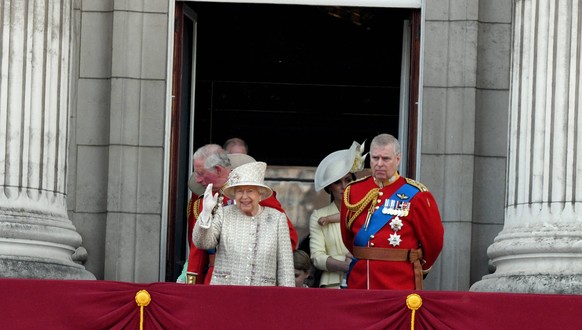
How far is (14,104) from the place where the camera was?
12.2 meters

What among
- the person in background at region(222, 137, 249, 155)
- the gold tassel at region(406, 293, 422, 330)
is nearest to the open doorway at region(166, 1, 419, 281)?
the person in background at region(222, 137, 249, 155)

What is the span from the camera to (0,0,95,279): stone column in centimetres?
1210

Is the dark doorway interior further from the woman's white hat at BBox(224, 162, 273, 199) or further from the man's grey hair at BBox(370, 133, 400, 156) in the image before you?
the woman's white hat at BBox(224, 162, 273, 199)

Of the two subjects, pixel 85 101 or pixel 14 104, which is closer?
pixel 14 104

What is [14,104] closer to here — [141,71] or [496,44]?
[141,71]

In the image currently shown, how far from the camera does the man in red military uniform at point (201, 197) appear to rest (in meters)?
12.0

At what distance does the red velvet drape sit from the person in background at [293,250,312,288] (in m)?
1.84

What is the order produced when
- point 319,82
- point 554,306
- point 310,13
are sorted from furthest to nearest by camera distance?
point 319,82 < point 310,13 < point 554,306

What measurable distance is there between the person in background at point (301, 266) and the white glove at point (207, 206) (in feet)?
4.82

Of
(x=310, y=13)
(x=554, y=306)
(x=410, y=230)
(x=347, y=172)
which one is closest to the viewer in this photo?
(x=554, y=306)

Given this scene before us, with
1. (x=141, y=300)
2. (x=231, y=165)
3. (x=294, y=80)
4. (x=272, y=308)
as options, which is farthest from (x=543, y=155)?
(x=294, y=80)

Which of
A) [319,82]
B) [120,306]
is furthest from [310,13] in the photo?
[120,306]

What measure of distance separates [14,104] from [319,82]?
8469 millimetres

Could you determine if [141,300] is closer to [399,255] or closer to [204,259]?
[204,259]
